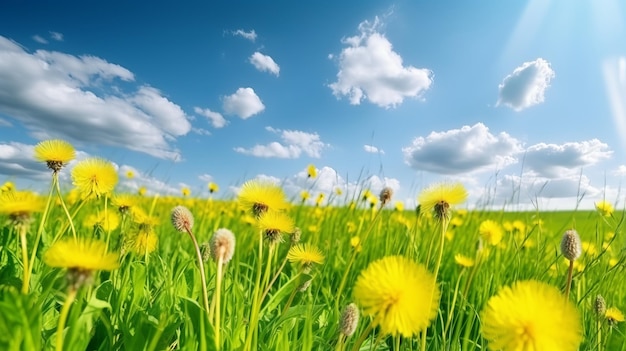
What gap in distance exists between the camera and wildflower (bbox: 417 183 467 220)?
1.42m

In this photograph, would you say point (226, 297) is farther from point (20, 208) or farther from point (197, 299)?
point (20, 208)

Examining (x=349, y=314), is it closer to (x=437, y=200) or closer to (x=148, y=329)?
(x=437, y=200)

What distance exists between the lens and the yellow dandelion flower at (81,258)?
0.84 metres

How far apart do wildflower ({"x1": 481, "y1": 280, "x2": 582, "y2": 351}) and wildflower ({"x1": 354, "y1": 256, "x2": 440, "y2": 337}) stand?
0.11m

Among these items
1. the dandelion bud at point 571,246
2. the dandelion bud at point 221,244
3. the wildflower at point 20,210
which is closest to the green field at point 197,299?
the wildflower at point 20,210

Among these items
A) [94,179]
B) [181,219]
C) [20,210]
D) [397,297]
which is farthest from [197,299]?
[397,297]

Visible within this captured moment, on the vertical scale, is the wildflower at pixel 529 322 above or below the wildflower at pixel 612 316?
above

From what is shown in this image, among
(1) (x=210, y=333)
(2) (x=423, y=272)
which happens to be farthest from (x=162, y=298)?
(2) (x=423, y=272)

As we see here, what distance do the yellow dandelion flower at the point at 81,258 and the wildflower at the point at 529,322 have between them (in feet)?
2.14

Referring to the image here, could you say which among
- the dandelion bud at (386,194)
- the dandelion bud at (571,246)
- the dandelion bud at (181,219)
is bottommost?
the dandelion bud at (181,219)

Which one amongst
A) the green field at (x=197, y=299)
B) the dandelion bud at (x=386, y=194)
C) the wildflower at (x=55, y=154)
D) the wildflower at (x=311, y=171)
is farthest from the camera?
the wildflower at (x=311, y=171)

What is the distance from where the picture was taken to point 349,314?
111 centimetres

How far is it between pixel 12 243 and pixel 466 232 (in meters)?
3.65

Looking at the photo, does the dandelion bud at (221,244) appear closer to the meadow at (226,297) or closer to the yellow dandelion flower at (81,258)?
the meadow at (226,297)
